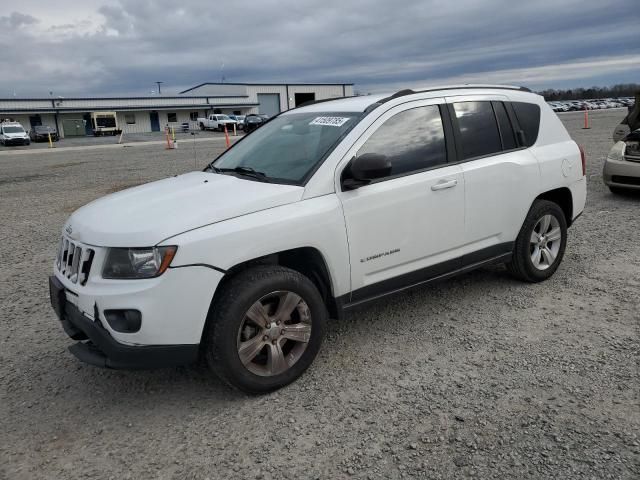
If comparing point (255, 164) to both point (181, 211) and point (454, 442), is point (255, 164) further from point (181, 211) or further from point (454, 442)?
point (454, 442)

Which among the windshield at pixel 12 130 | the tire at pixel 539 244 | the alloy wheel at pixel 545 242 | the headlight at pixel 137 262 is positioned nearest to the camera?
the headlight at pixel 137 262

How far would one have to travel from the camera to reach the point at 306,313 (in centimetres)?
339

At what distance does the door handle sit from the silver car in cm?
573

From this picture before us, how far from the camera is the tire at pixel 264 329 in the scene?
3072 mm

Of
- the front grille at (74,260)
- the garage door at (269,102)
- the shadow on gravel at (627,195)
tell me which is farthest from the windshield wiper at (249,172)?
the garage door at (269,102)

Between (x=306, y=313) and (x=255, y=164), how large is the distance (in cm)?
133

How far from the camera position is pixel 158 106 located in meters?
64.8

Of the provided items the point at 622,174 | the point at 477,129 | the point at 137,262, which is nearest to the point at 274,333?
the point at 137,262

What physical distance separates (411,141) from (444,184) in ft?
1.34

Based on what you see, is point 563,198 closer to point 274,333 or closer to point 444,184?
point 444,184

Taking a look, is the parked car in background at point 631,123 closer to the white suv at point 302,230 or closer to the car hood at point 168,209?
the white suv at point 302,230

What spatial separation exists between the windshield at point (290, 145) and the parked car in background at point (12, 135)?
141 ft

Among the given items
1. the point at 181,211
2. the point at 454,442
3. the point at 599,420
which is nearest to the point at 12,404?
the point at 181,211

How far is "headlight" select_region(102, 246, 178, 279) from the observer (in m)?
2.91
